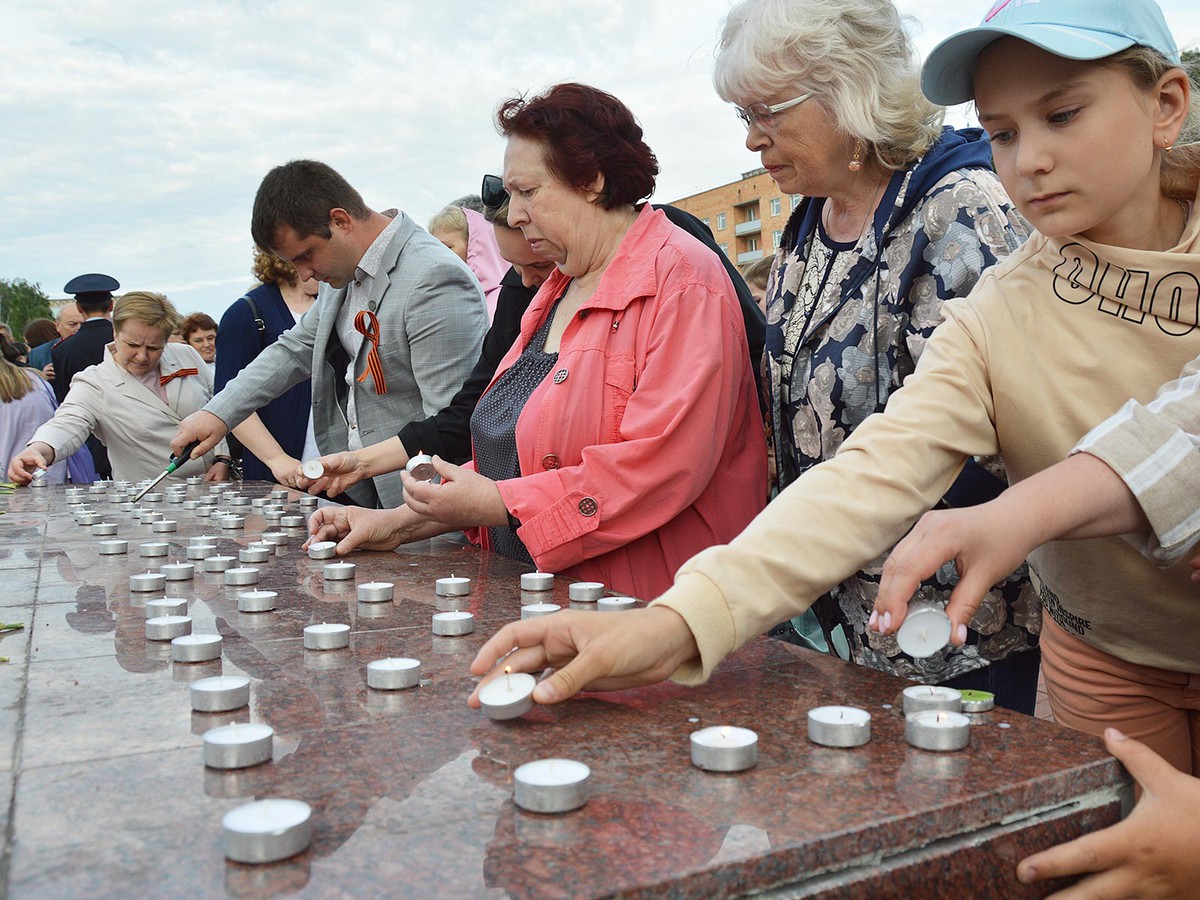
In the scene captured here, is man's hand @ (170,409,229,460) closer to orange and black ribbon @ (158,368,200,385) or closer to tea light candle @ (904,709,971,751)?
orange and black ribbon @ (158,368,200,385)

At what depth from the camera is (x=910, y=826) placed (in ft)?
3.76

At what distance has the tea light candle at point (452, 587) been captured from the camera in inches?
96.4

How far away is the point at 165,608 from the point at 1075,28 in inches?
77.3

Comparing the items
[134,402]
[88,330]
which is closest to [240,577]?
[134,402]

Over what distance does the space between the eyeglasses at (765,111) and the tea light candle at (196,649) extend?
1969 millimetres

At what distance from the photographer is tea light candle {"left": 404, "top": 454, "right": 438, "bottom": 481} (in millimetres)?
3109

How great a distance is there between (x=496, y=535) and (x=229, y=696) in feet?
5.93

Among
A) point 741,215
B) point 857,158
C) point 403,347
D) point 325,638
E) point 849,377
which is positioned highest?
point 741,215

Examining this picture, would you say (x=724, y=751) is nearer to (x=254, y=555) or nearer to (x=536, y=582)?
(x=536, y=582)

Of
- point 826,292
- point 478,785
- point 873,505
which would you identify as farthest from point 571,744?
point 826,292

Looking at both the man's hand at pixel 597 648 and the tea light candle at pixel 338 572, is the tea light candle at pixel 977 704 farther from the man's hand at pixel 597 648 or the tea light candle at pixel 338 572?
the tea light candle at pixel 338 572

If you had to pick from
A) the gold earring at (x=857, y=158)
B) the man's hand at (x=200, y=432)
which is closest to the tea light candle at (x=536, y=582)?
the gold earring at (x=857, y=158)

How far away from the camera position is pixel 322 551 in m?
3.04

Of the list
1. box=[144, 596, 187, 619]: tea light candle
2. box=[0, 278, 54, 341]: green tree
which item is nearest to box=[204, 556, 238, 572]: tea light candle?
box=[144, 596, 187, 619]: tea light candle
